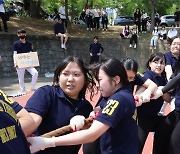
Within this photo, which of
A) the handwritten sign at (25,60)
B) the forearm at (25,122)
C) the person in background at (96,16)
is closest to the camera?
the forearm at (25,122)

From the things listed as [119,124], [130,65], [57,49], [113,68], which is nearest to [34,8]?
[57,49]

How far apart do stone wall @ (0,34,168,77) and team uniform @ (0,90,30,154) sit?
12751 mm

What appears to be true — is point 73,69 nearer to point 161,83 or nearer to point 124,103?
point 124,103

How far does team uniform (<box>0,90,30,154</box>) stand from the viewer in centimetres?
163

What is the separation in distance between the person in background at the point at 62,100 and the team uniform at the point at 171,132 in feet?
2.86

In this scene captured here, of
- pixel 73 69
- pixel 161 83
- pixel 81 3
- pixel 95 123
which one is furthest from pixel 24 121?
pixel 81 3

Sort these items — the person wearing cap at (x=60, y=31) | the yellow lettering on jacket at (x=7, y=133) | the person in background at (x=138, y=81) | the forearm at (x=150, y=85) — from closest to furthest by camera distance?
the yellow lettering on jacket at (x=7, y=133) → the person in background at (x=138, y=81) → the forearm at (x=150, y=85) → the person wearing cap at (x=60, y=31)

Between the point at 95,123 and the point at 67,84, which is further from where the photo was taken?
the point at 67,84

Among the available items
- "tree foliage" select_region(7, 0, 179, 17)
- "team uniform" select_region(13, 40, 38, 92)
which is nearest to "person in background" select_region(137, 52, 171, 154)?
"team uniform" select_region(13, 40, 38, 92)

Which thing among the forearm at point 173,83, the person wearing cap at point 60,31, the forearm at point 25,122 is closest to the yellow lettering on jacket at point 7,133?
the forearm at point 25,122

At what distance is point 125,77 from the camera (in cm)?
251

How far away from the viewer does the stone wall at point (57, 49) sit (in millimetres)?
15367

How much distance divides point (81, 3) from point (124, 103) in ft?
101

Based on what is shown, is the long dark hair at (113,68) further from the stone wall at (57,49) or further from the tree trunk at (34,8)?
the tree trunk at (34,8)
